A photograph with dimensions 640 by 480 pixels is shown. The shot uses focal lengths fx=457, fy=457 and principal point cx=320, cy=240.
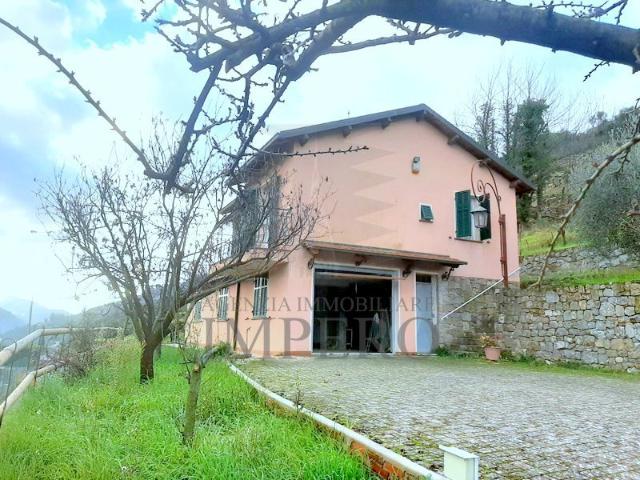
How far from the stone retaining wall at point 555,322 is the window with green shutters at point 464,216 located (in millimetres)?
1617

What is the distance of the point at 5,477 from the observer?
153 inches

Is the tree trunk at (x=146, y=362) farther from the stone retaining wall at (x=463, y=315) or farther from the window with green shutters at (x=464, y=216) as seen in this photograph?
the window with green shutters at (x=464, y=216)

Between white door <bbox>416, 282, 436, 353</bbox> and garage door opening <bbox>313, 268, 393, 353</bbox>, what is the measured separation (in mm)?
2184

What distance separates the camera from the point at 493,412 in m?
5.76

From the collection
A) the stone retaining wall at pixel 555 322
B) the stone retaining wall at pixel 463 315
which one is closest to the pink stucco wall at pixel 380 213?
the stone retaining wall at pixel 463 315

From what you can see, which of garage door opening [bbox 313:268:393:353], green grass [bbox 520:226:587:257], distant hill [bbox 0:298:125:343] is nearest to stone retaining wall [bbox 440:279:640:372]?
garage door opening [bbox 313:268:393:353]

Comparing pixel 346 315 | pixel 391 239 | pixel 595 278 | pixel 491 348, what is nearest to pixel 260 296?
pixel 391 239

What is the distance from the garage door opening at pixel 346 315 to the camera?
674 inches

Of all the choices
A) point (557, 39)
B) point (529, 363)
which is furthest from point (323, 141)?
point (557, 39)

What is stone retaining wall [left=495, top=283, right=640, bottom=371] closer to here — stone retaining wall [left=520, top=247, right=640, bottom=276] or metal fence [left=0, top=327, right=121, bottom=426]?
stone retaining wall [left=520, top=247, right=640, bottom=276]

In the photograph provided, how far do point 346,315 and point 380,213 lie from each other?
253 inches

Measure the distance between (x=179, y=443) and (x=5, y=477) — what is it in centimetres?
150

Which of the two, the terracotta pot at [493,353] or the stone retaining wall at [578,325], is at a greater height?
the stone retaining wall at [578,325]

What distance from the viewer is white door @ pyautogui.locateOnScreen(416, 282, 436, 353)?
14.2 m
